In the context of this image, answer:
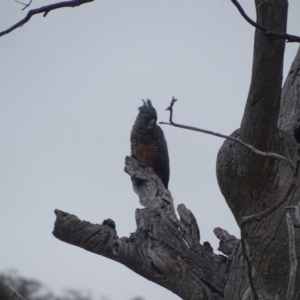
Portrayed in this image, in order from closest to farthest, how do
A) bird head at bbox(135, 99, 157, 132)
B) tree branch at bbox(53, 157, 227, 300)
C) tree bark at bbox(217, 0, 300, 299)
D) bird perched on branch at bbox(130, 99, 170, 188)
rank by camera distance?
tree bark at bbox(217, 0, 300, 299), tree branch at bbox(53, 157, 227, 300), bird perched on branch at bbox(130, 99, 170, 188), bird head at bbox(135, 99, 157, 132)

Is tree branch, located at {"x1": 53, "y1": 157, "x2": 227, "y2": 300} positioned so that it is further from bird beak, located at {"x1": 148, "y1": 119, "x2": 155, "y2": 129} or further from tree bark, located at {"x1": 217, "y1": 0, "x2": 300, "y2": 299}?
bird beak, located at {"x1": 148, "y1": 119, "x2": 155, "y2": 129}

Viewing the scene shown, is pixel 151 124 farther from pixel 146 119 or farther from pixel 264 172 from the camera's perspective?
pixel 264 172

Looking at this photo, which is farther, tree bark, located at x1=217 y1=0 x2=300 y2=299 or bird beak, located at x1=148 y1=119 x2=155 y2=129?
bird beak, located at x1=148 y1=119 x2=155 y2=129

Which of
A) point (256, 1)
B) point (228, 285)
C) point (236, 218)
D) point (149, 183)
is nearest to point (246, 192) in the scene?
point (236, 218)

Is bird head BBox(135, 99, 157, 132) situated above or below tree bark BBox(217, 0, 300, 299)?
above

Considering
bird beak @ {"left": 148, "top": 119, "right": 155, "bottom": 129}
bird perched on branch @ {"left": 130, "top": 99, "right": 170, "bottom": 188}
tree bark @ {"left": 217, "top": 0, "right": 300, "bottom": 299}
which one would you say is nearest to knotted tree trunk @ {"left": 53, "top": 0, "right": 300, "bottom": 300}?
tree bark @ {"left": 217, "top": 0, "right": 300, "bottom": 299}

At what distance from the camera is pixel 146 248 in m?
5.34

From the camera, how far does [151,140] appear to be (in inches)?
446

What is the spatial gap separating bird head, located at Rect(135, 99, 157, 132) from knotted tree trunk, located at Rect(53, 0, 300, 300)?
5358 mm

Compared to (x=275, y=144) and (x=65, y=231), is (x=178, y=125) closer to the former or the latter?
(x=275, y=144)

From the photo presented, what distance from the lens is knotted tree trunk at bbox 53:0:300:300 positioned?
4.38m

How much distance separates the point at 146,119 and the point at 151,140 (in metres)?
0.40

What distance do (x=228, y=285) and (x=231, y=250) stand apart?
2.48ft

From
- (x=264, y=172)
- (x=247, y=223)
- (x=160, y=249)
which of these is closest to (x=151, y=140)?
(x=160, y=249)
